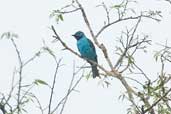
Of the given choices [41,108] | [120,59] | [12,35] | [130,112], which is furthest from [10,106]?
[120,59]

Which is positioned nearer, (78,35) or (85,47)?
(85,47)

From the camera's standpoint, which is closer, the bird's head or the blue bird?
the blue bird

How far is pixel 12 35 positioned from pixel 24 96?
0.75 m

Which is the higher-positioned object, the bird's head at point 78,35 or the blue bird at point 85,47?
the bird's head at point 78,35

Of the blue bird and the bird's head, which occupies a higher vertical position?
the bird's head

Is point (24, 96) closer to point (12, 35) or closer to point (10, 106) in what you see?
point (10, 106)

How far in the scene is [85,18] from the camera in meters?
5.34

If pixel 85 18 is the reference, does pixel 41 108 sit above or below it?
below

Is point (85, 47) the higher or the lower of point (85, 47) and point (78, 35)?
the lower

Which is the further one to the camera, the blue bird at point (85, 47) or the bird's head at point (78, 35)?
the bird's head at point (78, 35)

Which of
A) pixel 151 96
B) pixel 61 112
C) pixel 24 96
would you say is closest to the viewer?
pixel 61 112

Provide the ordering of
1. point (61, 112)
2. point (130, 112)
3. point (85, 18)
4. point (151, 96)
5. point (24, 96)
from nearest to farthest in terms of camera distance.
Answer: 1. point (61, 112)
2. point (24, 96)
3. point (151, 96)
4. point (130, 112)
5. point (85, 18)

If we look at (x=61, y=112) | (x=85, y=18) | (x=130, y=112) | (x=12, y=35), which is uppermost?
(x=85, y=18)

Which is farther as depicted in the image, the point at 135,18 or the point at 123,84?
the point at 135,18
